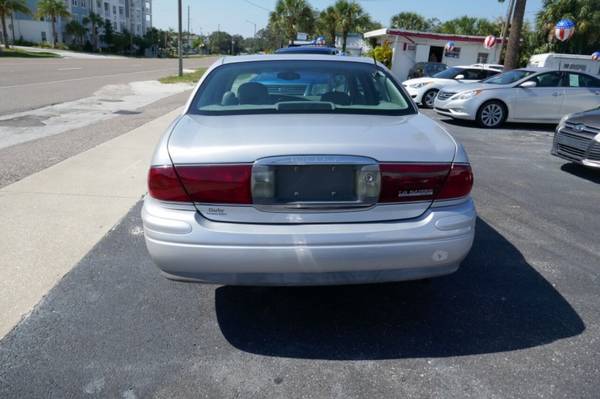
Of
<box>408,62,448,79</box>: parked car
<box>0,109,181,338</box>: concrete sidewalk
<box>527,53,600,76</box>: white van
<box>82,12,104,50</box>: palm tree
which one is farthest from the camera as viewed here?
<box>82,12,104,50</box>: palm tree

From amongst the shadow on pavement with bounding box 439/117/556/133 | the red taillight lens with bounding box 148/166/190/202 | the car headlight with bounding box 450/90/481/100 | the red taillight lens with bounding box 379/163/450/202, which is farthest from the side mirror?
the red taillight lens with bounding box 148/166/190/202

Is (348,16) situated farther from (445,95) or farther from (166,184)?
(166,184)

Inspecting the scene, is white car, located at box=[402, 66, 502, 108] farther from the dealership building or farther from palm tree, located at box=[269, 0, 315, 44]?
palm tree, located at box=[269, 0, 315, 44]

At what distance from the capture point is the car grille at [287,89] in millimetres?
4570

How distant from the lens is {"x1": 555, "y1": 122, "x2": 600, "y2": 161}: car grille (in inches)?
261

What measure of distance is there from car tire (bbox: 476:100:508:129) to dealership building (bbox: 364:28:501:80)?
17072 mm

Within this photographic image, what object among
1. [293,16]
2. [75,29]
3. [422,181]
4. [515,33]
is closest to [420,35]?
[515,33]

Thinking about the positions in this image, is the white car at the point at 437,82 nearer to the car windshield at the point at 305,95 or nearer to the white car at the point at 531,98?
the white car at the point at 531,98

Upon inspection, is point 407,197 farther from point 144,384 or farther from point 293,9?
point 293,9

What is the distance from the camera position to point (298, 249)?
8.27 ft

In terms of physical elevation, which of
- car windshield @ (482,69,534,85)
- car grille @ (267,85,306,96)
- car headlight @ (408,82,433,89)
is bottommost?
car headlight @ (408,82,433,89)

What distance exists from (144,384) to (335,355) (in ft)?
3.40

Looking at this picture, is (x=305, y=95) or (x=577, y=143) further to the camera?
(x=577, y=143)

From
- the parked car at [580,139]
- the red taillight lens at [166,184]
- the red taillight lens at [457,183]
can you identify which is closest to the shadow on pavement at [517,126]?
the parked car at [580,139]
